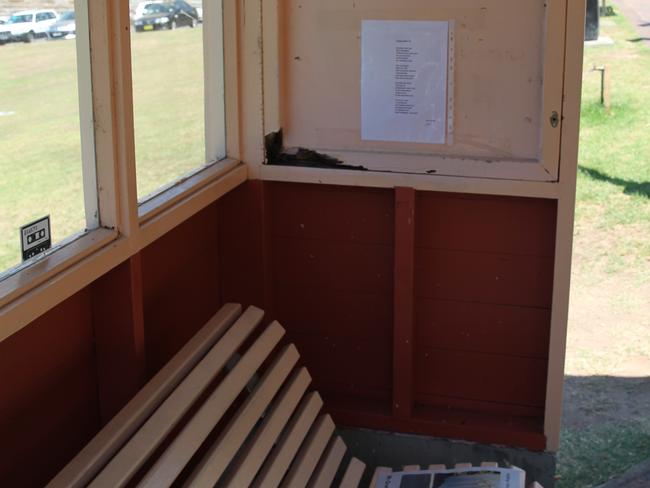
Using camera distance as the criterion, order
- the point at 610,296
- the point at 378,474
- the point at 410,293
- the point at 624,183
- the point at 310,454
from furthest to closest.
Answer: the point at 624,183
the point at 610,296
the point at 410,293
the point at 378,474
the point at 310,454

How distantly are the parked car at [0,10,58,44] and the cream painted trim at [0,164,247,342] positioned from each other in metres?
0.51

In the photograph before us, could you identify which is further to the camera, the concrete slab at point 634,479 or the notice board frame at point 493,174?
the concrete slab at point 634,479

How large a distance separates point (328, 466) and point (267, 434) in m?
0.35

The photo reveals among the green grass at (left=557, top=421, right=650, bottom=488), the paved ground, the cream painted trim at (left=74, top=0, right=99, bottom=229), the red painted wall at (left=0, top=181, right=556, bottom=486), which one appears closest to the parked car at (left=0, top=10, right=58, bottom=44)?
the cream painted trim at (left=74, top=0, right=99, bottom=229)

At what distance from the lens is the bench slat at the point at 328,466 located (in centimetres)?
285

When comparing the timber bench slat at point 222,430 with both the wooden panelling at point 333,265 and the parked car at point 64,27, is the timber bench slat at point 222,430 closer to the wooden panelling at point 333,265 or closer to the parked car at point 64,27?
the wooden panelling at point 333,265

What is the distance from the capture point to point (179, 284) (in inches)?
124

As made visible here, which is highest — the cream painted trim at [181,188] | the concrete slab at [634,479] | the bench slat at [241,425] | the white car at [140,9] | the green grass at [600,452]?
the white car at [140,9]

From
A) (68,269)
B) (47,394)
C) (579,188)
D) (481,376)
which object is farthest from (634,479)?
(579,188)

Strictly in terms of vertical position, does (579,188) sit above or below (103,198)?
below

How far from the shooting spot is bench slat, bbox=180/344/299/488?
2344 millimetres

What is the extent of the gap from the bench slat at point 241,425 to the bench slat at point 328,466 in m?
0.28

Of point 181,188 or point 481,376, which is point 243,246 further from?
point 481,376

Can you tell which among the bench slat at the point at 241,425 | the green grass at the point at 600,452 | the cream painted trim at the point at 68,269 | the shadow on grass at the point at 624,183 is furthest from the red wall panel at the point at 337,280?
the shadow on grass at the point at 624,183
